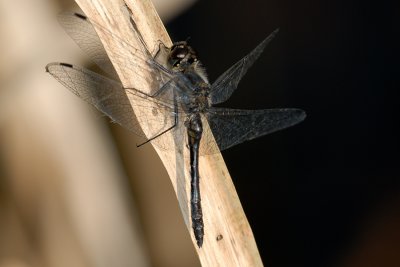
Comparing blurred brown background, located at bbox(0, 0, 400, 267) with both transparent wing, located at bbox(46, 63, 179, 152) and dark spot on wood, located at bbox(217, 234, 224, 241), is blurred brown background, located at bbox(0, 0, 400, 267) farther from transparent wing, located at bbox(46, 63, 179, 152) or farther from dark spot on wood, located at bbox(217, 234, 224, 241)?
dark spot on wood, located at bbox(217, 234, 224, 241)

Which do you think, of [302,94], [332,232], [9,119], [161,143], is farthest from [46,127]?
[332,232]

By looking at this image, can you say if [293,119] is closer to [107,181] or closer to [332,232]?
[107,181]

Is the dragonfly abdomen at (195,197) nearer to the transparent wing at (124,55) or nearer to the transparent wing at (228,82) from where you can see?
the transparent wing at (124,55)

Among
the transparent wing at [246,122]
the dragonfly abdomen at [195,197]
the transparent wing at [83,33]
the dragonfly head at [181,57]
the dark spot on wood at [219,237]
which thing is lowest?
the dark spot on wood at [219,237]

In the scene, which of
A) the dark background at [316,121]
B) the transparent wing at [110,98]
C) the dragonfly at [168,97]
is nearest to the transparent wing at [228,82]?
the dragonfly at [168,97]

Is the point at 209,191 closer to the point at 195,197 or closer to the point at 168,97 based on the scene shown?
the point at 195,197

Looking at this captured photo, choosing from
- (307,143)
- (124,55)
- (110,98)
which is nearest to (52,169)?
(110,98)

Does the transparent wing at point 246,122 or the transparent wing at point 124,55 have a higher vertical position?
the transparent wing at point 124,55
